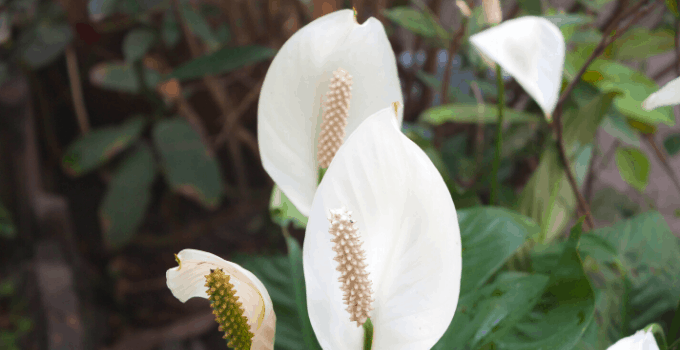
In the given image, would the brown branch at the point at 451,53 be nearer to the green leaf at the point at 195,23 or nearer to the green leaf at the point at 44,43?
the green leaf at the point at 195,23

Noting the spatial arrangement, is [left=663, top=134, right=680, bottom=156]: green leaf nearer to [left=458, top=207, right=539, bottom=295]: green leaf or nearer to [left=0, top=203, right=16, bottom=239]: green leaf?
[left=458, top=207, right=539, bottom=295]: green leaf

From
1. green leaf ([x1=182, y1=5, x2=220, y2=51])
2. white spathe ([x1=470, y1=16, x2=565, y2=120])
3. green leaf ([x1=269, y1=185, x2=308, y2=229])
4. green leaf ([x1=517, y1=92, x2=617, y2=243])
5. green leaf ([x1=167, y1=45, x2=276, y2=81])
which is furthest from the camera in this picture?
green leaf ([x1=182, y1=5, x2=220, y2=51])

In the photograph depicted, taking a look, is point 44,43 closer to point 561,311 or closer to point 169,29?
point 169,29

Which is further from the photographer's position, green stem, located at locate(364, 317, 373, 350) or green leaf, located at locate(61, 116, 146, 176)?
green leaf, located at locate(61, 116, 146, 176)

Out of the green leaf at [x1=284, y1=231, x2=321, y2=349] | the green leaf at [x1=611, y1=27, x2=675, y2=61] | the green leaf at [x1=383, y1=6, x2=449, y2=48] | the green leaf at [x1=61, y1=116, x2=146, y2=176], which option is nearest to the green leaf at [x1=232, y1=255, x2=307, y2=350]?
the green leaf at [x1=284, y1=231, x2=321, y2=349]

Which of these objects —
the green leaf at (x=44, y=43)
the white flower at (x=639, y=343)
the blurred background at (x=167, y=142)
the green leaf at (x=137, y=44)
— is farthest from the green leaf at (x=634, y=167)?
the green leaf at (x=44, y=43)

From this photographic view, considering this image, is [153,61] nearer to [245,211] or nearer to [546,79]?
[245,211]

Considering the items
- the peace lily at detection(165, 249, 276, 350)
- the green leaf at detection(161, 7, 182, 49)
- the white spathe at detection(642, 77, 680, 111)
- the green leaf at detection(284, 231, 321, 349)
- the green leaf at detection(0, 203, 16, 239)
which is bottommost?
the green leaf at detection(0, 203, 16, 239)
